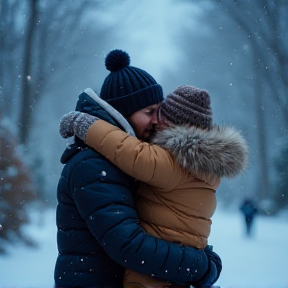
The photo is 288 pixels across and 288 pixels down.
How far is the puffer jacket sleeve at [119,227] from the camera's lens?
146 cm

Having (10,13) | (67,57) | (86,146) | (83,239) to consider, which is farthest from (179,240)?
(67,57)

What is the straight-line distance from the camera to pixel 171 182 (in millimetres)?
1527

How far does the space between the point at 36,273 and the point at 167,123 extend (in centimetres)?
533

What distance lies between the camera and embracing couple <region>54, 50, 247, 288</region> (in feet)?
4.84

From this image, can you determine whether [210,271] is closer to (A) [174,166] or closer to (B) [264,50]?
(A) [174,166]

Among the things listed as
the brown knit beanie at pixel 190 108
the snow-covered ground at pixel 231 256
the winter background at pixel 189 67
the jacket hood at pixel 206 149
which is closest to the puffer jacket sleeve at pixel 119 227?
the jacket hood at pixel 206 149

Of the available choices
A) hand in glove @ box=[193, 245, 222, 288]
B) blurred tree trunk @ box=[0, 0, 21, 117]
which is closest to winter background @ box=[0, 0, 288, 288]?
blurred tree trunk @ box=[0, 0, 21, 117]

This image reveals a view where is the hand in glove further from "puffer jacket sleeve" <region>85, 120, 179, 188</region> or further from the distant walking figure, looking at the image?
the distant walking figure

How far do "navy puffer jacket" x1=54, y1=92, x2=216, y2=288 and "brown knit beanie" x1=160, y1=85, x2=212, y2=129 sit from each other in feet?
0.61

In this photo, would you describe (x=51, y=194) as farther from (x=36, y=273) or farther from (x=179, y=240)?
(x=179, y=240)

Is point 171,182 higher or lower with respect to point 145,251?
higher

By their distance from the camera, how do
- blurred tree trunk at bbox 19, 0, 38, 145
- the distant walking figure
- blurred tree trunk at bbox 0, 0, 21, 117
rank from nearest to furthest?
the distant walking figure < blurred tree trunk at bbox 0, 0, 21, 117 < blurred tree trunk at bbox 19, 0, 38, 145

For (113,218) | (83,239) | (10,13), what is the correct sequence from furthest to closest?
1. (10,13)
2. (83,239)
3. (113,218)

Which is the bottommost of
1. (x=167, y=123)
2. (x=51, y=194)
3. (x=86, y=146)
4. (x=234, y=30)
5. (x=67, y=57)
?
(x=86, y=146)
